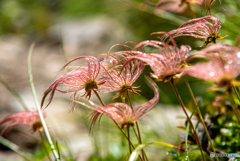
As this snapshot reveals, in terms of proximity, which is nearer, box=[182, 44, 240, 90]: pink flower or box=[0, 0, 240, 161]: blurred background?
box=[182, 44, 240, 90]: pink flower

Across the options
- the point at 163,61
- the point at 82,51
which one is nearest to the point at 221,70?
the point at 163,61

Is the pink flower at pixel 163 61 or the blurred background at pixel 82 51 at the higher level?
the pink flower at pixel 163 61

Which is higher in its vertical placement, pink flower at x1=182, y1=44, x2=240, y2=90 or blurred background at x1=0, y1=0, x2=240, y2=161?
pink flower at x1=182, y1=44, x2=240, y2=90

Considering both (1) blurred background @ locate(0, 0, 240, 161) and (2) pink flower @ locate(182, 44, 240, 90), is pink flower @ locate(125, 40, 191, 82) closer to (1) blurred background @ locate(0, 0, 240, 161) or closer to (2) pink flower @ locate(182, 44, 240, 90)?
(2) pink flower @ locate(182, 44, 240, 90)

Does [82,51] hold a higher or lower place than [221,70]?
lower

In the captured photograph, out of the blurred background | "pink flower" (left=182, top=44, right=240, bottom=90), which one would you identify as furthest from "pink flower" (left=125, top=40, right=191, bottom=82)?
the blurred background

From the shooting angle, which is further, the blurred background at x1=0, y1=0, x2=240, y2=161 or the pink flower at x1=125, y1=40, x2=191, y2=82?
the blurred background at x1=0, y1=0, x2=240, y2=161

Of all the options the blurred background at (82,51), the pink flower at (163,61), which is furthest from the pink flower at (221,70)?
the blurred background at (82,51)

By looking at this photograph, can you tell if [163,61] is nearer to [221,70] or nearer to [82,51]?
[221,70]

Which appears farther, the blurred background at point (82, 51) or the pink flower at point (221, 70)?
the blurred background at point (82, 51)

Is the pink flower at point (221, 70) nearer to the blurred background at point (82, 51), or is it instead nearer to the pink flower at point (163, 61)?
the pink flower at point (163, 61)
